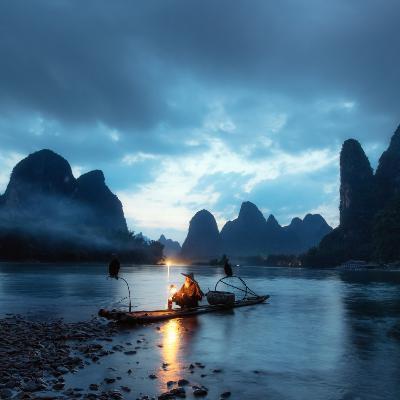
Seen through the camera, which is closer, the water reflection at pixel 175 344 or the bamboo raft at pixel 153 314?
the water reflection at pixel 175 344

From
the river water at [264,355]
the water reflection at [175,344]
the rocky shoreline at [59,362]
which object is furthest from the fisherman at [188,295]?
the rocky shoreline at [59,362]

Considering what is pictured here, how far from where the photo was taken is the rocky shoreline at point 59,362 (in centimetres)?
1069

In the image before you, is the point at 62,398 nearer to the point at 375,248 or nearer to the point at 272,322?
the point at 272,322

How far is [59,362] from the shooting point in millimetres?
13500

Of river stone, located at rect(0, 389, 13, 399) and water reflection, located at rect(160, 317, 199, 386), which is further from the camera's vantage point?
water reflection, located at rect(160, 317, 199, 386)

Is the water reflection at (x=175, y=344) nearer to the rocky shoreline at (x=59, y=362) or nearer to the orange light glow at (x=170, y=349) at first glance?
the orange light glow at (x=170, y=349)

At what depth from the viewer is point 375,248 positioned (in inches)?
7456

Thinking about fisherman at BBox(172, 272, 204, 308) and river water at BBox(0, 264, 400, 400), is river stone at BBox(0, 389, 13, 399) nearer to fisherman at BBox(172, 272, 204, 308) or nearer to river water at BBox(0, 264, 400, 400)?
river water at BBox(0, 264, 400, 400)

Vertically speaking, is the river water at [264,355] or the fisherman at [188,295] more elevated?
the fisherman at [188,295]

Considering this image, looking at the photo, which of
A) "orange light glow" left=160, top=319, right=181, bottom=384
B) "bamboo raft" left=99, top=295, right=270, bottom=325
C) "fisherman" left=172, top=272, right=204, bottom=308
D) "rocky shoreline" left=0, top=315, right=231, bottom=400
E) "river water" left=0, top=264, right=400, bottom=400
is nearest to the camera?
"rocky shoreline" left=0, top=315, right=231, bottom=400

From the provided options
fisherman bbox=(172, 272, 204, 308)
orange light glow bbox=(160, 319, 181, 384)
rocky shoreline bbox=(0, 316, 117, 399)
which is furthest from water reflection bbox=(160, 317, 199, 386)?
rocky shoreline bbox=(0, 316, 117, 399)

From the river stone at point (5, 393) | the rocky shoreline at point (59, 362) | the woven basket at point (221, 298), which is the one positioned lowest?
the rocky shoreline at point (59, 362)

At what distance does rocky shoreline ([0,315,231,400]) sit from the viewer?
10.7 metres

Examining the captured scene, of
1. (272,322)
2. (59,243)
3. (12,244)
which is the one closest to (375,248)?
(59,243)
